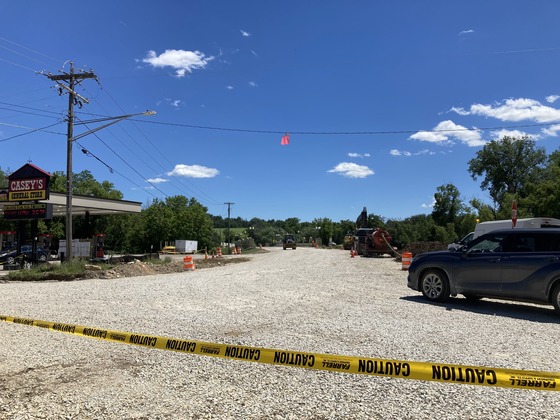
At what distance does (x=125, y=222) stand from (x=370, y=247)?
56.2m

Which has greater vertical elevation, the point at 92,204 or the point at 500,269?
the point at 92,204

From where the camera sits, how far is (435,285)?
10.7 m

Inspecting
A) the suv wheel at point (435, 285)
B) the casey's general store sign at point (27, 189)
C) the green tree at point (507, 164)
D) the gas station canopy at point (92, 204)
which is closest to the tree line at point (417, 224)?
the green tree at point (507, 164)

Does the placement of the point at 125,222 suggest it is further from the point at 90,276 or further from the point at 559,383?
the point at 559,383

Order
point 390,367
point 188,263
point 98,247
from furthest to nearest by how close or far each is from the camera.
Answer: point 98,247, point 188,263, point 390,367

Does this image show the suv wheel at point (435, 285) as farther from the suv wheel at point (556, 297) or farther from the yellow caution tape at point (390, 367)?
the yellow caution tape at point (390, 367)

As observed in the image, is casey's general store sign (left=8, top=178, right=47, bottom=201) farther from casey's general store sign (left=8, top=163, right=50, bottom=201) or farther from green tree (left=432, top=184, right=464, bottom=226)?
green tree (left=432, top=184, right=464, bottom=226)

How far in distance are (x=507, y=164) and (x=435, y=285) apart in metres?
67.8

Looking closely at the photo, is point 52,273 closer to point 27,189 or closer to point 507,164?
point 27,189

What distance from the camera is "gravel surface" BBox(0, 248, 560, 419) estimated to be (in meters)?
4.10

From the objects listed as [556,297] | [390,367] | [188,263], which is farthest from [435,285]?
[188,263]

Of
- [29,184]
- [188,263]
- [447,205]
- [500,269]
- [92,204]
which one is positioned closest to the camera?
[500,269]

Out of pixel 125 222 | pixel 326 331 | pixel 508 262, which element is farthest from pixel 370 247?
pixel 125 222

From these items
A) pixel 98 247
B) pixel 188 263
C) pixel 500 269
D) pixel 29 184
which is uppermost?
pixel 29 184
